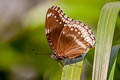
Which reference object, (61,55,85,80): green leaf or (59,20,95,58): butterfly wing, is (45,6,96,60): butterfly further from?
(61,55,85,80): green leaf

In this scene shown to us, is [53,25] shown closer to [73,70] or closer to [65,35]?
[65,35]

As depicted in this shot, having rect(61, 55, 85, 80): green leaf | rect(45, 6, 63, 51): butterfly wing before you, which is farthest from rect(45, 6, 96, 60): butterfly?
rect(61, 55, 85, 80): green leaf

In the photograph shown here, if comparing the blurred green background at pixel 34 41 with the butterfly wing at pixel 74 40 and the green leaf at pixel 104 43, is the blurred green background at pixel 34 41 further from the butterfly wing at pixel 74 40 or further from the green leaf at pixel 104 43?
the green leaf at pixel 104 43

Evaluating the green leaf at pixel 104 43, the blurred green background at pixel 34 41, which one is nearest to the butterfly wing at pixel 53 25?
the blurred green background at pixel 34 41

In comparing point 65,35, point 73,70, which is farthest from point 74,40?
point 73,70

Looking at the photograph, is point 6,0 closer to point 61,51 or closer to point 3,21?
point 3,21

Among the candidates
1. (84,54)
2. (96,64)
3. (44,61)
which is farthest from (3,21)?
(96,64)
